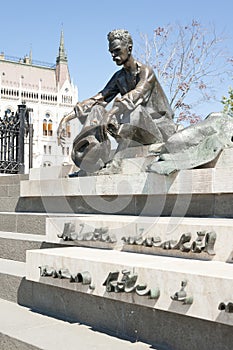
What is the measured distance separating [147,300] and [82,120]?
3.83 m

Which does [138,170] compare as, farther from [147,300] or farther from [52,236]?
[147,300]

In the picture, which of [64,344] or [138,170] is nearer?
[64,344]

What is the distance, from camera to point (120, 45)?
546 centimetres

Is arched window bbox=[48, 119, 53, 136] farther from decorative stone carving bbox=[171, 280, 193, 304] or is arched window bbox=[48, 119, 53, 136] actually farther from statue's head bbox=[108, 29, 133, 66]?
decorative stone carving bbox=[171, 280, 193, 304]

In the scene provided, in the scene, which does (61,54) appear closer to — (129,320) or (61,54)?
(61,54)

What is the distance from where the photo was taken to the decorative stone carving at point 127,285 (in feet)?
9.20

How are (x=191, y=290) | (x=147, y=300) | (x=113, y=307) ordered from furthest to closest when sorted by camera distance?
1. (x=113, y=307)
2. (x=147, y=300)
3. (x=191, y=290)

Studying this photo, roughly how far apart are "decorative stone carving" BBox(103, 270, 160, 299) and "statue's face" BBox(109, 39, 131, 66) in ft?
10.8

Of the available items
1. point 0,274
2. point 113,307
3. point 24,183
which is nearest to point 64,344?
point 113,307

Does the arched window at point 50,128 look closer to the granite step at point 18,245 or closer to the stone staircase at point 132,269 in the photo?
the granite step at point 18,245

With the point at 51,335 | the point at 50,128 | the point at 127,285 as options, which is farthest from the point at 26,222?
the point at 50,128

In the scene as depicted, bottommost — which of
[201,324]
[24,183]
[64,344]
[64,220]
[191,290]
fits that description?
[64,344]

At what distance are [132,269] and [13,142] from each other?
1170 cm

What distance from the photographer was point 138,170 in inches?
193
